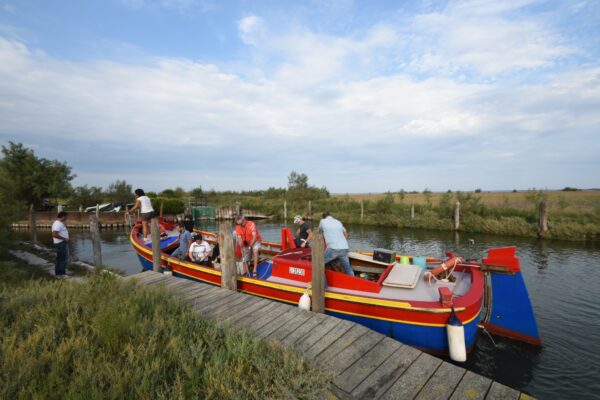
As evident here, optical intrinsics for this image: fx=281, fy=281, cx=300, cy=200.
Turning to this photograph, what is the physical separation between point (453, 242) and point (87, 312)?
1873 cm

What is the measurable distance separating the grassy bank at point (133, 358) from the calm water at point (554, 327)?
453 cm

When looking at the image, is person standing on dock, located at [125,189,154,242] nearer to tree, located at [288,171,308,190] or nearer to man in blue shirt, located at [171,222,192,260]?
man in blue shirt, located at [171,222,192,260]

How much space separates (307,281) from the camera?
6391 mm

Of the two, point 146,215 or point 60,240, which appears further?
point 146,215

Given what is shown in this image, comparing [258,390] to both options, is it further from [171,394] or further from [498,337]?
[498,337]

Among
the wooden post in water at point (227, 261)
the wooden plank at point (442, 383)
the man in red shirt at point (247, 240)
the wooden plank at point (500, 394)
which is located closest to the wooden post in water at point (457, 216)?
the man in red shirt at point (247, 240)

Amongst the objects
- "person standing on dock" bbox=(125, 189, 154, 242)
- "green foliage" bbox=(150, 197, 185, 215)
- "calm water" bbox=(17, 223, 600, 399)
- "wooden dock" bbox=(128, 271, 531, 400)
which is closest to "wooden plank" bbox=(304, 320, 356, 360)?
"wooden dock" bbox=(128, 271, 531, 400)

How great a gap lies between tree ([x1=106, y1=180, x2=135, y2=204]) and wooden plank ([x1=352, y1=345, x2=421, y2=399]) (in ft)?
130

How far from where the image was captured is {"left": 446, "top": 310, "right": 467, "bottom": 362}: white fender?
4.67 meters

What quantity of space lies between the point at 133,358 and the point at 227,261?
11.0 feet

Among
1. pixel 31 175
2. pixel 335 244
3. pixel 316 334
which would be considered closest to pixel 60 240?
pixel 335 244

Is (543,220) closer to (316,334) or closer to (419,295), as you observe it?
(419,295)

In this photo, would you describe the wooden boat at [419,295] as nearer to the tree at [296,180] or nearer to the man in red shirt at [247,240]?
the man in red shirt at [247,240]

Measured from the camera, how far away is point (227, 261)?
6398 millimetres
